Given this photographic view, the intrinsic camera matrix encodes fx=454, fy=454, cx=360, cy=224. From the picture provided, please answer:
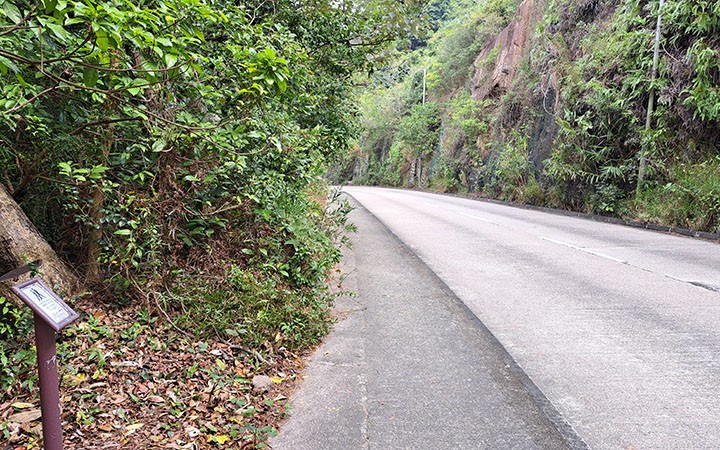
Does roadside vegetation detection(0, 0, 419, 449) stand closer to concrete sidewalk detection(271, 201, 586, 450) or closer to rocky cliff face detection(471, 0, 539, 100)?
concrete sidewalk detection(271, 201, 586, 450)

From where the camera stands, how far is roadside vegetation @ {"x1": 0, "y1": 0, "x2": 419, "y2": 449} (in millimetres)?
2678

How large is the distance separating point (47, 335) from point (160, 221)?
213 centimetres

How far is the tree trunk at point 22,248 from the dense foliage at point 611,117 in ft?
36.2

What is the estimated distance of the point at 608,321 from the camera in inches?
192

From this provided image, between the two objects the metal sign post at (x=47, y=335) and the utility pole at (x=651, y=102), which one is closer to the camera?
the metal sign post at (x=47, y=335)

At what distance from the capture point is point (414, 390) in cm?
342

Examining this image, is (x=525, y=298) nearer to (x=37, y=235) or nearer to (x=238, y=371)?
(x=238, y=371)

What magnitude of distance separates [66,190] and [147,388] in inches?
65.6

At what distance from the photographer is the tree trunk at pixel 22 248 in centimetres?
318

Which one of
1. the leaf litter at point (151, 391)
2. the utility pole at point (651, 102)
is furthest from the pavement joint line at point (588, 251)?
the leaf litter at point (151, 391)

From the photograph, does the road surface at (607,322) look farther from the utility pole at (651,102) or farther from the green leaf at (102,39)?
the utility pole at (651,102)

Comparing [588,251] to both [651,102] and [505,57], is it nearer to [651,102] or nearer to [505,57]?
[651,102]

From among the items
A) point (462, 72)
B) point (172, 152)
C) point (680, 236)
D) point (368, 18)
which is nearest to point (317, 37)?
point (368, 18)

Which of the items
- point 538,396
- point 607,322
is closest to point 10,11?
point 538,396
